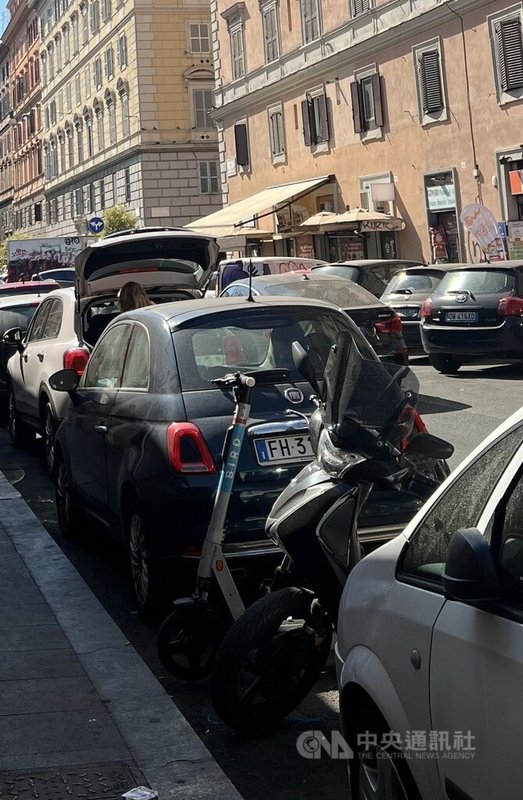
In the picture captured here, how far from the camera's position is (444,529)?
3.40 meters

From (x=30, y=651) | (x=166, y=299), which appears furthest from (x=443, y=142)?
(x=30, y=651)

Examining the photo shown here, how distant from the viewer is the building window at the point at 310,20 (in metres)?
38.5

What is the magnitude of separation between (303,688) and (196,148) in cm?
5433

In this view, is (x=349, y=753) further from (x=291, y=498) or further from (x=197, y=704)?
(x=197, y=704)

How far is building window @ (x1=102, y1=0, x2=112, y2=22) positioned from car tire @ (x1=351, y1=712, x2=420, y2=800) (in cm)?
6095

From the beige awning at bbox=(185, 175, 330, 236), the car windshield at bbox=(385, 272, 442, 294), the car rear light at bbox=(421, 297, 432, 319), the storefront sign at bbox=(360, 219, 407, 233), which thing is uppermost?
the beige awning at bbox=(185, 175, 330, 236)

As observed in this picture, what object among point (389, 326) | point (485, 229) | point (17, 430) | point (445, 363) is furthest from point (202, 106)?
point (17, 430)

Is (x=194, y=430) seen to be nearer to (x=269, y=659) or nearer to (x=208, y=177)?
(x=269, y=659)

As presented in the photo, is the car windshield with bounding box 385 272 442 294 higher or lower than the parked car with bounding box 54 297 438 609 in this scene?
higher

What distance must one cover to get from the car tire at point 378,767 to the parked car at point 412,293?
16.9 m

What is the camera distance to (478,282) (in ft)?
59.9

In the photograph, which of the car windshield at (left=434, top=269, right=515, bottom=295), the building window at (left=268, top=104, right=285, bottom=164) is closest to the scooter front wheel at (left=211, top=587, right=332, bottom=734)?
the car windshield at (left=434, top=269, right=515, bottom=295)

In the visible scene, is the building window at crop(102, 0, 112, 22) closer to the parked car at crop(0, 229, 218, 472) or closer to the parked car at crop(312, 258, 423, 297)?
the parked car at crop(312, 258, 423, 297)

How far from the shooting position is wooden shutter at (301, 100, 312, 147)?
129ft
